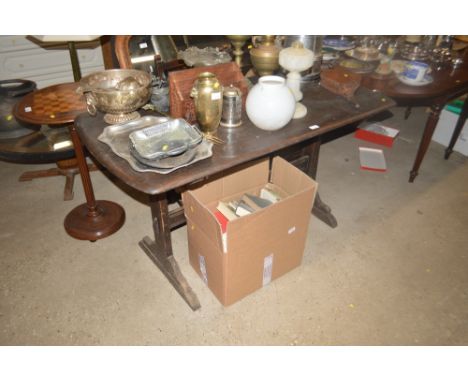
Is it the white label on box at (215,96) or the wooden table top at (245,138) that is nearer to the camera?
the wooden table top at (245,138)

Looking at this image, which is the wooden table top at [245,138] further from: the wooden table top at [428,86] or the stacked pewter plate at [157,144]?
the wooden table top at [428,86]

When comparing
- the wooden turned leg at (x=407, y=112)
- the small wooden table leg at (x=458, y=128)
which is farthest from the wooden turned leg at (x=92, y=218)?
the wooden turned leg at (x=407, y=112)

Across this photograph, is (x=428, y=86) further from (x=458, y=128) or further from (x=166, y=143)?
(x=166, y=143)

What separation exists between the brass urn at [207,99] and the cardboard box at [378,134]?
6.84ft

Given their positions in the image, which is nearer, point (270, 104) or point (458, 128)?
point (270, 104)

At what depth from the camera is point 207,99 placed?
4.94 feet

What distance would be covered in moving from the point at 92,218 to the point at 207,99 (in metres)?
1.18

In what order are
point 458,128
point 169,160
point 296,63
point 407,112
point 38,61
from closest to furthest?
point 169,160
point 296,63
point 458,128
point 38,61
point 407,112

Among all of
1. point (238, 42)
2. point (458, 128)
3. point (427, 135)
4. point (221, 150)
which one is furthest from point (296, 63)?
point (458, 128)

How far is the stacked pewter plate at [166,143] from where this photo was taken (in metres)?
1.38

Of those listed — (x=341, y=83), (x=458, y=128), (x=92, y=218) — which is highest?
(x=341, y=83)
